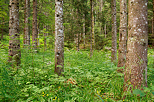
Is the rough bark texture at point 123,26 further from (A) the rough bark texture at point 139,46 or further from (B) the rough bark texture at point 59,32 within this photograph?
(B) the rough bark texture at point 59,32

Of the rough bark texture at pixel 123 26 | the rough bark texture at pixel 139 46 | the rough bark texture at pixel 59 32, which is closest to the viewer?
the rough bark texture at pixel 139 46

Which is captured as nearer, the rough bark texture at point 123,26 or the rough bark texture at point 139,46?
the rough bark texture at point 139,46

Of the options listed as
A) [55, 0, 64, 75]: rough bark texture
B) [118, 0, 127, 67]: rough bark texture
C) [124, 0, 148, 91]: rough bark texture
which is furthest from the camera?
[118, 0, 127, 67]: rough bark texture

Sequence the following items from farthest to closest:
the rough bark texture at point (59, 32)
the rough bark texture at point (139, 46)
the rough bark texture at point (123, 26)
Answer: the rough bark texture at point (123, 26)
the rough bark texture at point (59, 32)
the rough bark texture at point (139, 46)

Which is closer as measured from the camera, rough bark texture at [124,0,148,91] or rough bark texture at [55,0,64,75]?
rough bark texture at [124,0,148,91]

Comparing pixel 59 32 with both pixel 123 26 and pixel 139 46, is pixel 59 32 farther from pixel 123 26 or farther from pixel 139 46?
pixel 123 26

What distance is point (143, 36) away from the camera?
7.39 feet

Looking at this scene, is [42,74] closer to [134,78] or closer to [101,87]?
[101,87]

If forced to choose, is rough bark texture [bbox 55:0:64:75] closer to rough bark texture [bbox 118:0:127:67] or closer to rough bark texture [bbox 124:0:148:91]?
rough bark texture [bbox 124:0:148:91]

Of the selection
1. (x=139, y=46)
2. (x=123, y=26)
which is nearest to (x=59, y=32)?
(x=139, y=46)

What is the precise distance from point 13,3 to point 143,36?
491 centimetres

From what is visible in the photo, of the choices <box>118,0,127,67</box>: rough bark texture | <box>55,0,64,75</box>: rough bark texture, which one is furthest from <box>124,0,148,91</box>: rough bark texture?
<box>118,0,127,67</box>: rough bark texture

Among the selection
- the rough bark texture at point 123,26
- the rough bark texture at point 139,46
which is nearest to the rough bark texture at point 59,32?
the rough bark texture at point 139,46

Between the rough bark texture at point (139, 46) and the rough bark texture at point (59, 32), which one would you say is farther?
→ the rough bark texture at point (59, 32)
